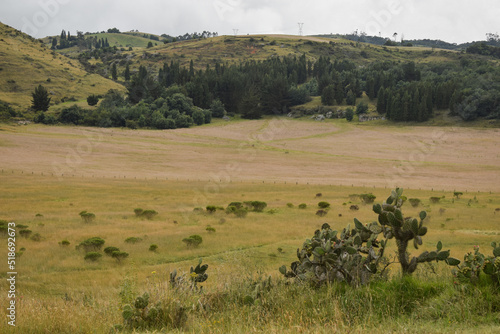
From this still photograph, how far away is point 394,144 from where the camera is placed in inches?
4053

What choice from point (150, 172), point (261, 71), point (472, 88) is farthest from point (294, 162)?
point (261, 71)

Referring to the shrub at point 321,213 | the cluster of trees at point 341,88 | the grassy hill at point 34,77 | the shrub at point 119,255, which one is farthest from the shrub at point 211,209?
the grassy hill at point 34,77

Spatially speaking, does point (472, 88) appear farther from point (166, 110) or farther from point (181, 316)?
point (181, 316)

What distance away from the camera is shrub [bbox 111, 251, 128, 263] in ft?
77.8

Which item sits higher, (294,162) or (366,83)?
(366,83)

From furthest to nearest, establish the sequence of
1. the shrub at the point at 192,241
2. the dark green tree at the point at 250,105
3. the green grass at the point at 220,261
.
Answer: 1. the dark green tree at the point at 250,105
2. the shrub at the point at 192,241
3. the green grass at the point at 220,261

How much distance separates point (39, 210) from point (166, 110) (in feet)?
341

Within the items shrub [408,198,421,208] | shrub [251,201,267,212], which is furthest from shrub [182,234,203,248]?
shrub [408,198,421,208]

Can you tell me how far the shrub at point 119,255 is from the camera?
2370cm

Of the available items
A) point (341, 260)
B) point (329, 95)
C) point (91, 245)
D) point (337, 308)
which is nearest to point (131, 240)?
point (91, 245)

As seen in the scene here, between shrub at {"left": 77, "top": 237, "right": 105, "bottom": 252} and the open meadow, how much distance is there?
2.42 ft

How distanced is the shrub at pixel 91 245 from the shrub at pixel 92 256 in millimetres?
1949

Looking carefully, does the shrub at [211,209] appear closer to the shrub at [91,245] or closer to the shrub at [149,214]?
the shrub at [149,214]

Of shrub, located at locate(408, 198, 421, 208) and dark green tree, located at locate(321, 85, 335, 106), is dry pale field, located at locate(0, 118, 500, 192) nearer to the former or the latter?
shrub, located at locate(408, 198, 421, 208)
